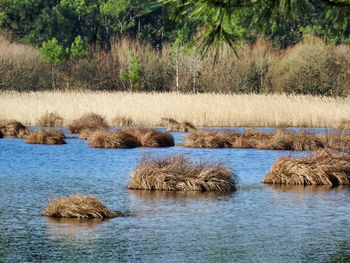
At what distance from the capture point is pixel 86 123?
2684cm

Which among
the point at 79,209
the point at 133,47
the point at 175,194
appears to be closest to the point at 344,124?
the point at 175,194

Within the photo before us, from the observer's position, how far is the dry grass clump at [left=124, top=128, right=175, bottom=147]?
22.5 metres

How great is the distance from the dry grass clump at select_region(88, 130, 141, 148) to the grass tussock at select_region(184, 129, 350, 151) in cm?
174

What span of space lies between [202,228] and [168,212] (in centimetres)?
121

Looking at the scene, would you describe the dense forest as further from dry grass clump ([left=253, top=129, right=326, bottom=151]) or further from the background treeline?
dry grass clump ([left=253, top=129, right=326, bottom=151])

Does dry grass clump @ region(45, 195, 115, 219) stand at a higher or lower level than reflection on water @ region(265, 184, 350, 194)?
lower

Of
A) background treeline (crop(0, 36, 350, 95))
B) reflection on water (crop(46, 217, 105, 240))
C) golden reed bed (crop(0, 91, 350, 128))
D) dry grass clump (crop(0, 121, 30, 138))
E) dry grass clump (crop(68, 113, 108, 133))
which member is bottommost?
reflection on water (crop(46, 217, 105, 240))

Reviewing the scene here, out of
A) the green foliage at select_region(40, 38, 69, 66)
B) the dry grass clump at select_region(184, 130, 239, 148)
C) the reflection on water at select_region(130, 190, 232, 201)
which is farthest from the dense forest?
the reflection on water at select_region(130, 190, 232, 201)

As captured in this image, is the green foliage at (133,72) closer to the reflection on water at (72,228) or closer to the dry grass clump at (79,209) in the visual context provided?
the dry grass clump at (79,209)

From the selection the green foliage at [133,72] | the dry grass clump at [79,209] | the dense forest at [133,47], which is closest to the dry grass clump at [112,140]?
the dense forest at [133,47]

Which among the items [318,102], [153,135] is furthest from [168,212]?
[318,102]

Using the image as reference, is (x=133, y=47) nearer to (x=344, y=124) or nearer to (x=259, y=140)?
(x=344, y=124)

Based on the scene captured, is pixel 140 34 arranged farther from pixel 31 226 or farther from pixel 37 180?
pixel 31 226

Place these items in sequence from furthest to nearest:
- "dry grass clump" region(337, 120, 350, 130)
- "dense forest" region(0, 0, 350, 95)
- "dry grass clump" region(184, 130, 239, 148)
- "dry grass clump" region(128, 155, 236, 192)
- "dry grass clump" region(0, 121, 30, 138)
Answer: "dense forest" region(0, 0, 350, 95) < "dry grass clump" region(337, 120, 350, 130) < "dry grass clump" region(0, 121, 30, 138) < "dry grass clump" region(184, 130, 239, 148) < "dry grass clump" region(128, 155, 236, 192)
